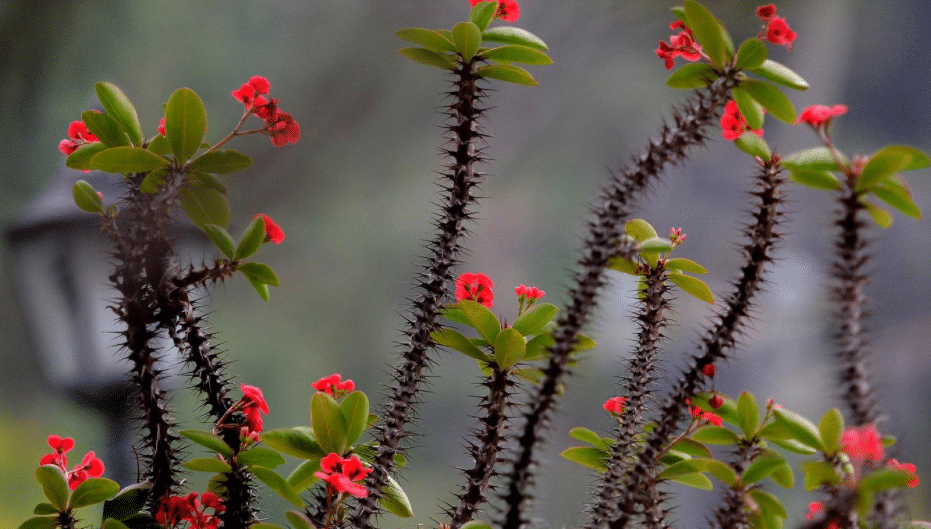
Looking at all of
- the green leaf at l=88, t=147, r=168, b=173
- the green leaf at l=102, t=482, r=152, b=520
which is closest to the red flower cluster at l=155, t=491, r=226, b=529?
the green leaf at l=102, t=482, r=152, b=520

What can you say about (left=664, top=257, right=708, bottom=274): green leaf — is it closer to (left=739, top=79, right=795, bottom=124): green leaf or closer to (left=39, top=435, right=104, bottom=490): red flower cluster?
(left=739, top=79, right=795, bottom=124): green leaf

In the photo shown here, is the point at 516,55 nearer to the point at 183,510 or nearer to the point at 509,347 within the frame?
the point at 509,347

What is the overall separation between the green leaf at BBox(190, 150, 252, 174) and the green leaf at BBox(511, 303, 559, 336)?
0.22 meters

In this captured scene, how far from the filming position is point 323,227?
3.85 metres

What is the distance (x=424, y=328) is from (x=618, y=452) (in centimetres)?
15

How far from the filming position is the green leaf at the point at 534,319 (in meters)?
0.47

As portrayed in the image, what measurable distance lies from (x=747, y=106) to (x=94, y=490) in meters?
0.47

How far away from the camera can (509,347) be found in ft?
1.45

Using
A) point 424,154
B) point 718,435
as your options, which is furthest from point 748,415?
point 424,154

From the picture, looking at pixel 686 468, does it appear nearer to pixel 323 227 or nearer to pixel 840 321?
pixel 840 321

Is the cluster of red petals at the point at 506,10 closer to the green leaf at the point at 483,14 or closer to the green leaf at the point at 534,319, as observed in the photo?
the green leaf at the point at 483,14

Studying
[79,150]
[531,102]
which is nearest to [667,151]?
[79,150]

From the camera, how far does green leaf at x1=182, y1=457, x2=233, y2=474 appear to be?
1.37 ft

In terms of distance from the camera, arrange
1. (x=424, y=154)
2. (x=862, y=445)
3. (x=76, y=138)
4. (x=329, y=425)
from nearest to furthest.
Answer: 1. (x=862, y=445)
2. (x=329, y=425)
3. (x=76, y=138)
4. (x=424, y=154)
